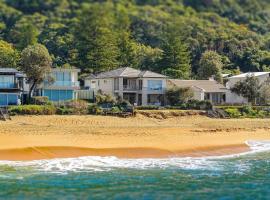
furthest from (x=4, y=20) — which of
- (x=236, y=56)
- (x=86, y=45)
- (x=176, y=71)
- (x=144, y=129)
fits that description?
(x=144, y=129)

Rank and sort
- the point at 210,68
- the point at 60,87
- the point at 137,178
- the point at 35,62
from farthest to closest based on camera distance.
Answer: the point at 210,68 < the point at 60,87 < the point at 35,62 < the point at 137,178

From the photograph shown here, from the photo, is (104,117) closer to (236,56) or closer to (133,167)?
(133,167)

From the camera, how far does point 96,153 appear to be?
102 ft

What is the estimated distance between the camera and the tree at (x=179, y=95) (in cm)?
5434

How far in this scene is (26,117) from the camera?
4222 cm

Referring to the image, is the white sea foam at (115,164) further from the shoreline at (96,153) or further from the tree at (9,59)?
the tree at (9,59)

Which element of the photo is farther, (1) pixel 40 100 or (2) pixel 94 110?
(1) pixel 40 100

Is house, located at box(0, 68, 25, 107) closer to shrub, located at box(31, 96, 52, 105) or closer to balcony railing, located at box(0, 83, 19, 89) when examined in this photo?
balcony railing, located at box(0, 83, 19, 89)

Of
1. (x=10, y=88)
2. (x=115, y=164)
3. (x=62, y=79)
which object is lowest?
(x=115, y=164)

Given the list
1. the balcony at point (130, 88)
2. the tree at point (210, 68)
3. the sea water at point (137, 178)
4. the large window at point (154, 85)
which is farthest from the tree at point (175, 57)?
the sea water at point (137, 178)

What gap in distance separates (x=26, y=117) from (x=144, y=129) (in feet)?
31.8

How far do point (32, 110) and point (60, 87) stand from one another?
10.6 meters

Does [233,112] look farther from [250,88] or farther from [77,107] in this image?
[77,107]

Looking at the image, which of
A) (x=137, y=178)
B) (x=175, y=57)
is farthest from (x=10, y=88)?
(x=175, y=57)
